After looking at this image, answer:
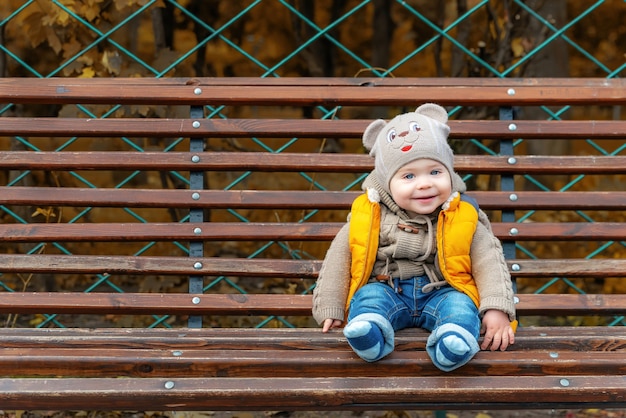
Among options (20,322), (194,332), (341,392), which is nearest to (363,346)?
(341,392)

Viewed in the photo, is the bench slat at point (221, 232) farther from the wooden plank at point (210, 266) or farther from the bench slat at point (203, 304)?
the bench slat at point (203, 304)

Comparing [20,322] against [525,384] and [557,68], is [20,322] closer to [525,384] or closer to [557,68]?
[525,384]

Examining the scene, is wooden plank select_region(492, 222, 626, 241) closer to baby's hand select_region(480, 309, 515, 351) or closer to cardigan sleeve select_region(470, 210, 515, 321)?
cardigan sleeve select_region(470, 210, 515, 321)

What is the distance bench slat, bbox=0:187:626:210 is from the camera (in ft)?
9.18

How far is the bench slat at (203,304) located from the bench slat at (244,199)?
320mm

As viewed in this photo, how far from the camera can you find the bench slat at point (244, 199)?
110 inches

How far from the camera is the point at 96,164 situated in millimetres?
2818

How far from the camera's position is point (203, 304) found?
2672 millimetres

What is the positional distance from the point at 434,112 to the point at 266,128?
0.67 meters

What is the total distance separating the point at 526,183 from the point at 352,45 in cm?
279

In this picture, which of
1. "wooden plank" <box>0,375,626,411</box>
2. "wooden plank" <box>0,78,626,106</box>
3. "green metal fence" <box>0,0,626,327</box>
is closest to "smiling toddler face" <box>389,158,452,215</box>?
"wooden plank" <box>0,375,626,411</box>

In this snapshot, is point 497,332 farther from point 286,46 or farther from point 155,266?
point 286,46

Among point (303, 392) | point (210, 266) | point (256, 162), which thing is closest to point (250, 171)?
point (256, 162)

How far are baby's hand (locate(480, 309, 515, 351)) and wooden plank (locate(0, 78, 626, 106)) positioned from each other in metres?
0.94
